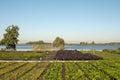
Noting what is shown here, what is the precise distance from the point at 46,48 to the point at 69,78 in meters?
68.2

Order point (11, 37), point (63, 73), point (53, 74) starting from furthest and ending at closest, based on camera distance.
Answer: point (11, 37) < point (63, 73) < point (53, 74)

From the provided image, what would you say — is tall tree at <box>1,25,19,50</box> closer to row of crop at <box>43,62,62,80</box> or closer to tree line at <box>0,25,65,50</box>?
tree line at <box>0,25,65,50</box>

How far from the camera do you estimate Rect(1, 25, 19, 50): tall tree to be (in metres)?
80.2

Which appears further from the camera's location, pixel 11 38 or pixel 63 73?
pixel 11 38

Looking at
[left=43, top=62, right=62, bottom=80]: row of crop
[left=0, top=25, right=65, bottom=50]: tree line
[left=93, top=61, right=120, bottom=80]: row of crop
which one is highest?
[left=0, top=25, right=65, bottom=50]: tree line

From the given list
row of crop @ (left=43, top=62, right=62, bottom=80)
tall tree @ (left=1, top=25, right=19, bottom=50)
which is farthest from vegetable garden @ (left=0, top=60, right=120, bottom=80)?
tall tree @ (left=1, top=25, right=19, bottom=50)

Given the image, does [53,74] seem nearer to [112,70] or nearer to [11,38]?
[112,70]

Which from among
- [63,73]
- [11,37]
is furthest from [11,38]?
[63,73]

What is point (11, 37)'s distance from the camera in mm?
80375

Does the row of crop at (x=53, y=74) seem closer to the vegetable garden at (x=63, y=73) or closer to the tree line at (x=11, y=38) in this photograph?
the vegetable garden at (x=63, y=73)

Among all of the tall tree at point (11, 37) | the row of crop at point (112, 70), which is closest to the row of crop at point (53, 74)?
the row of crop at point (112, 70)

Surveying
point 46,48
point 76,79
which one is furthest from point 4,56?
point 46,48

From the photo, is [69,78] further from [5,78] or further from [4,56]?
[4,56]

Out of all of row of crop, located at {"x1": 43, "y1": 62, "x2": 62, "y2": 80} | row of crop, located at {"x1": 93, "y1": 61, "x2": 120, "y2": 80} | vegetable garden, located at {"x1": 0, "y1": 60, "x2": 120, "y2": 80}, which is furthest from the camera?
row of crop, located at {"x1": 93, "y1": 61, "x2": 120, "y2": 80}
